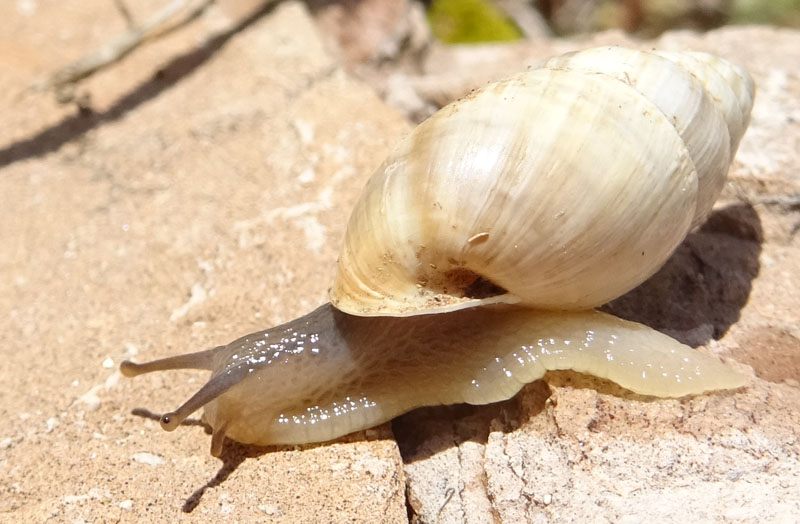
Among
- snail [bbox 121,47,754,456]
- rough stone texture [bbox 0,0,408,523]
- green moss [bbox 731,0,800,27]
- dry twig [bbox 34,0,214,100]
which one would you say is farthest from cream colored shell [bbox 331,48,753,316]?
green moss [bbox 731,0,800,27]

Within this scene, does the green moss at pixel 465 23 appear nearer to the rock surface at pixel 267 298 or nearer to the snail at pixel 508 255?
the rock surface at pixel 267 298

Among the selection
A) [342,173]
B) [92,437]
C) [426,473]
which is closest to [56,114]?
A: [342,173]

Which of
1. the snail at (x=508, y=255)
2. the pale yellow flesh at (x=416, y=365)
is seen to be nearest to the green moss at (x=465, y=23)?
the snail at (x=508, y=255)

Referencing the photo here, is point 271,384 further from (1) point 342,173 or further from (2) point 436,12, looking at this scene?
(2) point 436,12

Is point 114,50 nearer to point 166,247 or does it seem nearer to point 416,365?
point 166,247

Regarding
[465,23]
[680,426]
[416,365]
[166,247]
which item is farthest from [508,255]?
[465,23]

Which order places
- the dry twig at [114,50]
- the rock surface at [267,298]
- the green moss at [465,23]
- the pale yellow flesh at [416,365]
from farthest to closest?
the green moss at [465,23], the dry twig at [114,50], the pale yellow flesh at [416,365], the rock surface at [267,298]
